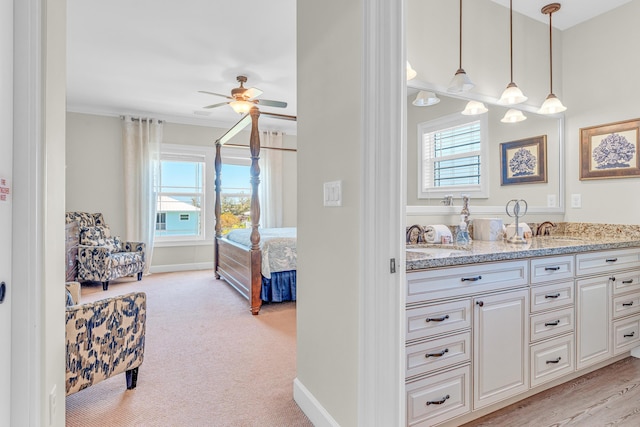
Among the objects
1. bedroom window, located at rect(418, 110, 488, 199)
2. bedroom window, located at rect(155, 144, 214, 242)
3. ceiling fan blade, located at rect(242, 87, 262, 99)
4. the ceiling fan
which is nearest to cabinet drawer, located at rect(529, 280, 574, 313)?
bedroom window, located at rect(418, 110, 488, 199)

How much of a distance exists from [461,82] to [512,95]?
0.56 meters

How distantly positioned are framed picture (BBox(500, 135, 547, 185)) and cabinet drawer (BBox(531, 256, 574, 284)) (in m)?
0.89

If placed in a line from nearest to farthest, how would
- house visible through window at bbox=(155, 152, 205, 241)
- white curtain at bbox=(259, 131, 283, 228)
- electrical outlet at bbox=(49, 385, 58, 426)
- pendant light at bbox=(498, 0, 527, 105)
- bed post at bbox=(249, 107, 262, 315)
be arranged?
1. electrical outlet at bbox=(49, 385, 58, 426)
2. pendant light at bbox=(498, 0, 527, 105)
3. bed post at bbox=(249, 107, 262, 315)
4. house visible through window at bbox=(155, 152, 205, 241)
5. white curtain at bbox=(259, 131, 283, 228)

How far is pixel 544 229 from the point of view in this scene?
2.85m

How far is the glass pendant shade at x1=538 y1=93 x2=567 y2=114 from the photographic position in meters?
2.72

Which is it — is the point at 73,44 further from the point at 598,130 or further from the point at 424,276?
the point at 598,130

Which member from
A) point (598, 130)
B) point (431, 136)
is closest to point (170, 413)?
point (431, 136)

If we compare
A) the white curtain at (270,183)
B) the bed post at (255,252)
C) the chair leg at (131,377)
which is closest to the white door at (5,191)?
the chair leg at (131,377)

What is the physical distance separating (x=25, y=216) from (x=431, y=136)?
232 cm

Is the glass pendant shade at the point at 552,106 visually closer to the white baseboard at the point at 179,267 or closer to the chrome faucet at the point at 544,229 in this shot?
the chrome faucet at the point at 544,229

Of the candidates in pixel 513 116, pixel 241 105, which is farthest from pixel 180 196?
pixel 513 116

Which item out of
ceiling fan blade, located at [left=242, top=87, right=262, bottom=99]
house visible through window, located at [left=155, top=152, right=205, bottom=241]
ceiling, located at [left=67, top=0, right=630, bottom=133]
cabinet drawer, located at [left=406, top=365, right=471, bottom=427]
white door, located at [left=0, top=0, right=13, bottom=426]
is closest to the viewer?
white door, located at [left=0, top=0, right=13, bottom=426]

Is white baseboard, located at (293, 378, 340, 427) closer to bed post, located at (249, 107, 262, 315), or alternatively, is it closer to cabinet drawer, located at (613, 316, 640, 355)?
bed post, located at (249, 107, 262, 315)

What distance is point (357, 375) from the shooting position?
4.47 ft
